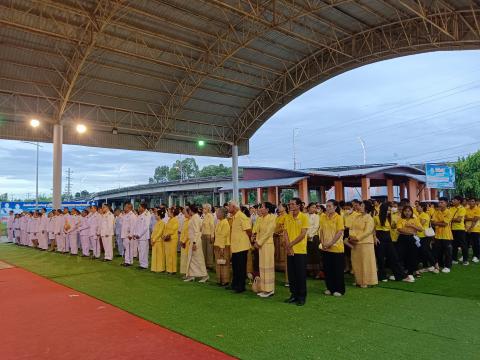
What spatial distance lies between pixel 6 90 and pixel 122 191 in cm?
3454

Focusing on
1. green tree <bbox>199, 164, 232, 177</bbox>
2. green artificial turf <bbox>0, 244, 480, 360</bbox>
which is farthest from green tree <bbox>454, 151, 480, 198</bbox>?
green tree <bbox>199, 164, 232, 177</bbox>

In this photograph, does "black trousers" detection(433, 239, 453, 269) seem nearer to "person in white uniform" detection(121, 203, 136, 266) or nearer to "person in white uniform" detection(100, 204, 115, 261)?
"person in white uniform" detection(121, 203, 136, 266)

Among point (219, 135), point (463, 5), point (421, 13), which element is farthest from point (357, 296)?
point (219, 135)

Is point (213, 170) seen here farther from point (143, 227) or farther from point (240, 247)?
point (240, 247)

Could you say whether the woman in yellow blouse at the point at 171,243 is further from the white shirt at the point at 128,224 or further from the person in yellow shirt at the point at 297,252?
the person in yellow shirt at the point at 297,252

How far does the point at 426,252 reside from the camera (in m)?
7.63

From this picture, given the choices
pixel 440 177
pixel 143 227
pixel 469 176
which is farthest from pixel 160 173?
pixel 143 227

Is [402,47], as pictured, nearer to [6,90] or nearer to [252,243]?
[252,243]

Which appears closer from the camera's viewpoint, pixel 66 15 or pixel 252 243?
pixel 252 243

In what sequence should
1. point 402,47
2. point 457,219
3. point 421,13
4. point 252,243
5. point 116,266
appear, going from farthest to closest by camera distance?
point 402,47, point 421,13, point 116,266, point 457,219, point 252,243

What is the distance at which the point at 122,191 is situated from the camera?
159 ft

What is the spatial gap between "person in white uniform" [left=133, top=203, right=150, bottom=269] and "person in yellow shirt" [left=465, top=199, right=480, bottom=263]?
7101mm

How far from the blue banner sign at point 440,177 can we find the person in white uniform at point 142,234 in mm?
14069

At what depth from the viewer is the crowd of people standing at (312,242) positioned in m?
6.10
